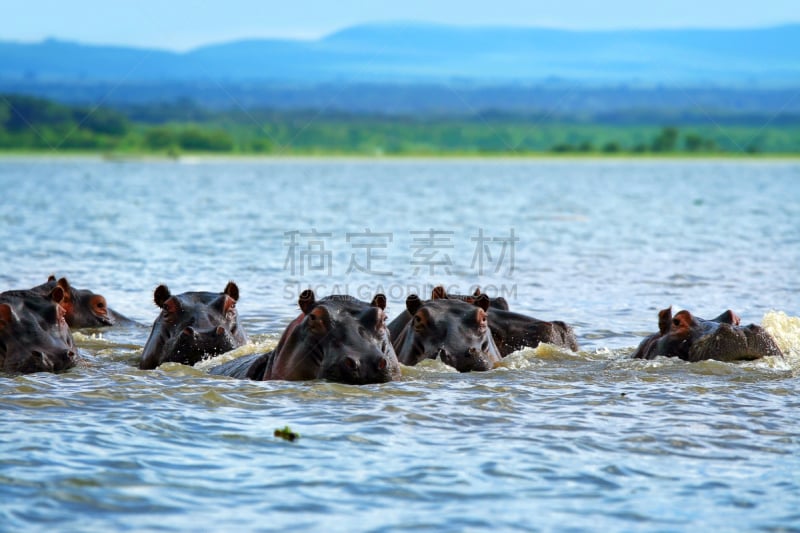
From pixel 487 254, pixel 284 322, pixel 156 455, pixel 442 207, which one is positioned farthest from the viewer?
pixel 442 207

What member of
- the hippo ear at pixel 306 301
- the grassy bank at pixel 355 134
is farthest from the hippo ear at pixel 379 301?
the grassy bank at pixel 355 134

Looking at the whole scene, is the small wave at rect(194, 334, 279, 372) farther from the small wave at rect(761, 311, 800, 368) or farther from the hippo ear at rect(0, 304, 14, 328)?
the small wave at rect(761, 311, 800, 368)

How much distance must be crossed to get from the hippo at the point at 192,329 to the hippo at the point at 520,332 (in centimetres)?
247

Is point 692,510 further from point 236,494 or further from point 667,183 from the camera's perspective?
point 667,183

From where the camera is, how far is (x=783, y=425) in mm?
8742

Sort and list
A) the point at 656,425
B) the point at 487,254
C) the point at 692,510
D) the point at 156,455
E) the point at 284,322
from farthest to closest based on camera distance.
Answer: the point at 487,254
the point at 284,322
the point at 656,425
the point at 156,455
the point at 692,510

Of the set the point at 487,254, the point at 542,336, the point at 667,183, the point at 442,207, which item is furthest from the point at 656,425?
the point at 667,183

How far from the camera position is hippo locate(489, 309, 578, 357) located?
11.7 metres

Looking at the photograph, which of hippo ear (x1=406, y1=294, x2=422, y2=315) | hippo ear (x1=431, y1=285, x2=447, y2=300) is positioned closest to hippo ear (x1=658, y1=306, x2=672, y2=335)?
hippo ear (x1=431, y1=285, x2=447, y2=300)

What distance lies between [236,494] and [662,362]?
5062 mm

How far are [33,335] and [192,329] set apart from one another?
1233 millimetres

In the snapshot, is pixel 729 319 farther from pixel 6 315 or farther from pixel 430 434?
pixel 6 315

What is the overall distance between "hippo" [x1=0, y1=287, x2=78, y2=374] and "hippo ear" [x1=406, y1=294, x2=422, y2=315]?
271 centimetres

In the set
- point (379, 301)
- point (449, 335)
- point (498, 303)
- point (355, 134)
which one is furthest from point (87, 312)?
point (355, 134)
